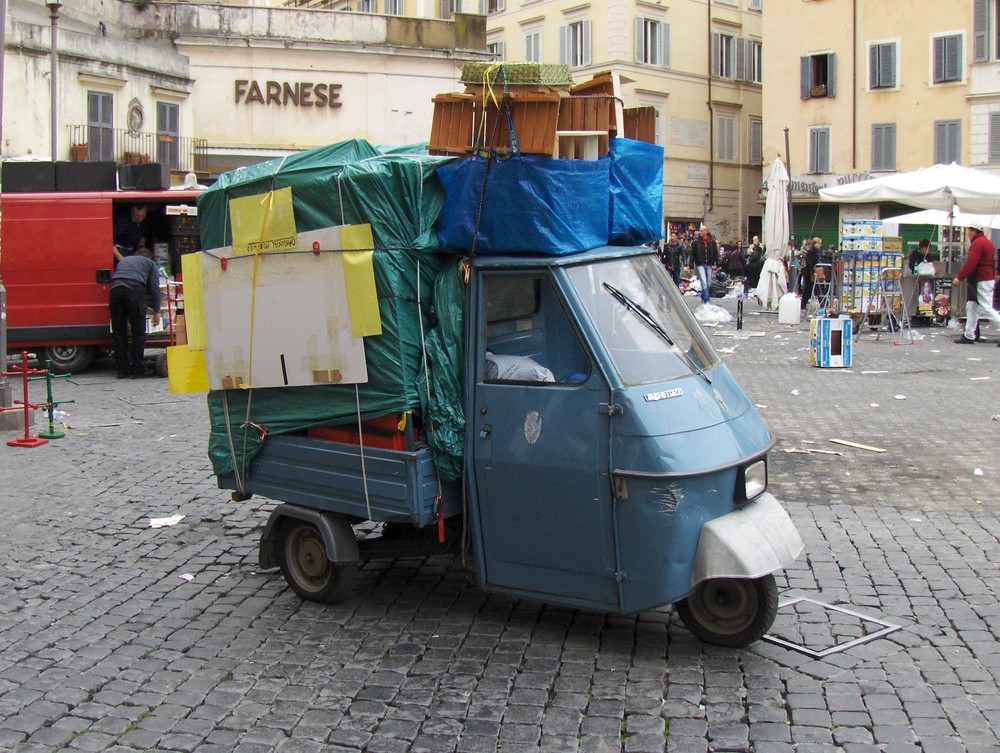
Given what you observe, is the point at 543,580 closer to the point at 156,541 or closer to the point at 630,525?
the point at 630,525

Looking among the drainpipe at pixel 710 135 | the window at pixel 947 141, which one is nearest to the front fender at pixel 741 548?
the window at pixel 947 141

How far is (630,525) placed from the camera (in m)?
4.94

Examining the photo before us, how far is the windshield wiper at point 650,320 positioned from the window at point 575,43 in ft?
147

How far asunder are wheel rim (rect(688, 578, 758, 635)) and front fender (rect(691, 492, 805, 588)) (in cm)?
20

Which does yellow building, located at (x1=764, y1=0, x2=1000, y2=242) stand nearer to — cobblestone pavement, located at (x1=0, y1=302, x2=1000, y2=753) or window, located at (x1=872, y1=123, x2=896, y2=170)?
window, located at (x1=872, y1=123, x2=896, y2=170)

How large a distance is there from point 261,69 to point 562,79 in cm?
2958

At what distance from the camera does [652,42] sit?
159 ft

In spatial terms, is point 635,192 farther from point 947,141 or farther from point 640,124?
point 947,141

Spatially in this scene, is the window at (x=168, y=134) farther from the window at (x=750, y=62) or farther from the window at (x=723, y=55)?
the window at (x=750, y=62)

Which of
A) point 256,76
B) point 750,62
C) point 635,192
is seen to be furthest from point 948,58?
point 635,192

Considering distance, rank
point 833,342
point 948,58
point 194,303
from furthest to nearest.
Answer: point 948,58, point 833,342, point 194,303

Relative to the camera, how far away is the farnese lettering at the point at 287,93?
32.9 m

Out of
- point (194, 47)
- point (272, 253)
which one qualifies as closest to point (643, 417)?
point (272, 253)

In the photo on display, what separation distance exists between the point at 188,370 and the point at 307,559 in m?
1.22
